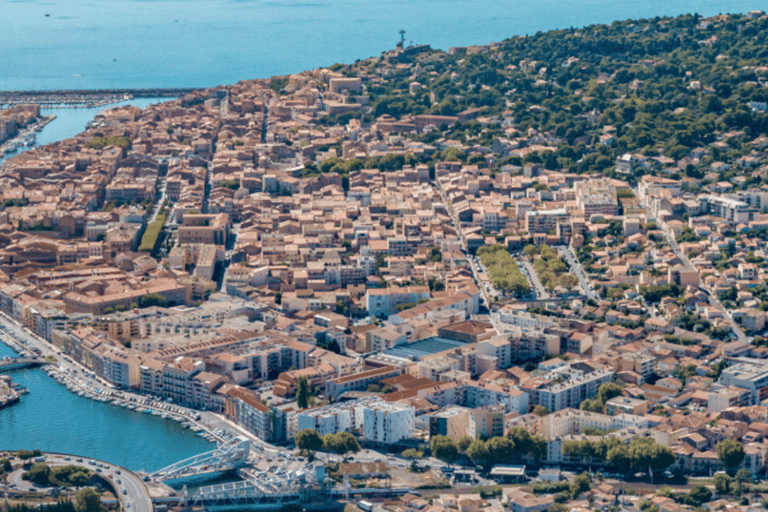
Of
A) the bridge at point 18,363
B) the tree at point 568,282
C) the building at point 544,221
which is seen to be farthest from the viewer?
the building at point 544,221

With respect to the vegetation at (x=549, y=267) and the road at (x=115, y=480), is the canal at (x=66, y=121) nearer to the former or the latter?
the vegetation at (x=549, y=267)

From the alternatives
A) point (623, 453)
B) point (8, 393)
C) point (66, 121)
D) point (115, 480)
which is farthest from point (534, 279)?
point (66, 121)

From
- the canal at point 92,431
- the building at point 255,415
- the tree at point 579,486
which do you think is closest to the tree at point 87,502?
the canal at point 92,431

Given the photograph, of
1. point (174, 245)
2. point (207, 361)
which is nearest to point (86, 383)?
point (207, 361)

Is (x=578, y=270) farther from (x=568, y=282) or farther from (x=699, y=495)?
(x=699, y=495)

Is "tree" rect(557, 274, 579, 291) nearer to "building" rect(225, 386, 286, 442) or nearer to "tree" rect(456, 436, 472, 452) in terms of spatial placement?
"building" rect(225, 386, 286, 442)

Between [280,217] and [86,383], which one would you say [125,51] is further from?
[86,383]

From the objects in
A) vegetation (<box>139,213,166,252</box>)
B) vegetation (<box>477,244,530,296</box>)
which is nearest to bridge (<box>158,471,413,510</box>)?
vegetation (<box>477,244,530,296</box>)
